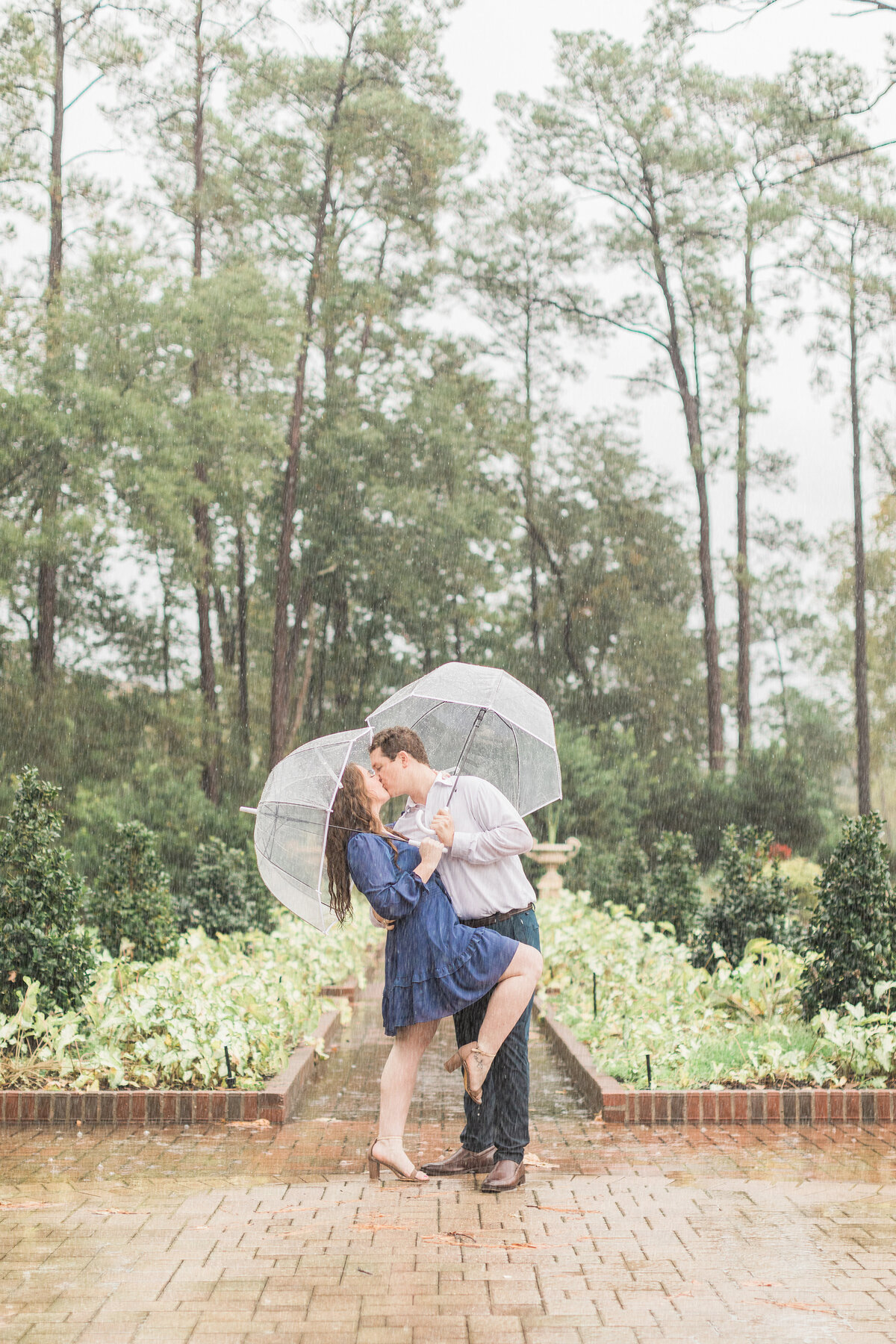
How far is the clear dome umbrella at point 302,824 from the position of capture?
4.45m

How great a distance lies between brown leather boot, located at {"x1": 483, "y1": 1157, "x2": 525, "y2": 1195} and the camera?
4398mm

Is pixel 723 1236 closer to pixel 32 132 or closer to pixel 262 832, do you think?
pixel 262 832

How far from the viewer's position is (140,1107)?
568 cm

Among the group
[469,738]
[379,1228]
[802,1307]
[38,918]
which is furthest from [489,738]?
[38,918]

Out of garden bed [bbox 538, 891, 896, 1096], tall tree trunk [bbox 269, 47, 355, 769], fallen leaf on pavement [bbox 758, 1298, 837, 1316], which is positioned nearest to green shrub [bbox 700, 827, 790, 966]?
garden bed [bbox 538, 891, 896, 1096]

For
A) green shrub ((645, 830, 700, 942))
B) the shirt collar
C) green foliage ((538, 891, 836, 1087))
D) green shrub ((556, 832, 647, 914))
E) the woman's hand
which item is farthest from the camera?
green shrub ((556, 832, 647, 914))

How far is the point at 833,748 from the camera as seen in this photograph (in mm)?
34969

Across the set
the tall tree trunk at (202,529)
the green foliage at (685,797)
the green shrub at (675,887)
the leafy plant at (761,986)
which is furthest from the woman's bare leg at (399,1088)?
the tall tree trunk at (202,529)

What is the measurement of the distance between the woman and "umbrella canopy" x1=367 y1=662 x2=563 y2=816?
58 cm

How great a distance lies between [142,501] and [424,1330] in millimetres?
19389

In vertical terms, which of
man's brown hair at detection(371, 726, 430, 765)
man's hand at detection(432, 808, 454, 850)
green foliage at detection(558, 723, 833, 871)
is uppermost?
green foliage at detection(558, 723, 833, 871)

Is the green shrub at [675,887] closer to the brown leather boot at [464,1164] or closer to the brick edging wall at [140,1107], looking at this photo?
the brick edging wall at [140,1107]

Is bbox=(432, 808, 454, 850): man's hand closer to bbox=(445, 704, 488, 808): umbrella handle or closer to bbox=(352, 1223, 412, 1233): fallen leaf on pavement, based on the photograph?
bbox=(445, 704, 488, 808): umbrella handle

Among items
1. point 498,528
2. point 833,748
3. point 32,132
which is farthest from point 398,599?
point 833,748
